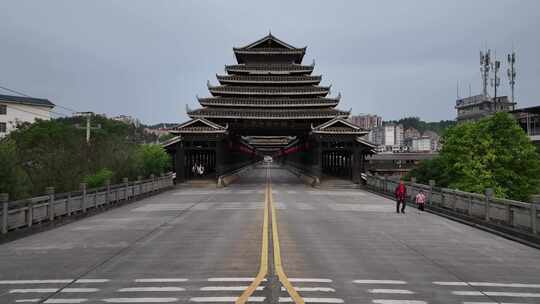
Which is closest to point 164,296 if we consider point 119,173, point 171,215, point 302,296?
point 302,296

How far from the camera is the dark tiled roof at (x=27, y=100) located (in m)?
86.2

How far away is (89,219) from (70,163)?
18.2 meters

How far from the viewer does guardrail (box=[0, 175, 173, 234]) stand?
15.1 meters

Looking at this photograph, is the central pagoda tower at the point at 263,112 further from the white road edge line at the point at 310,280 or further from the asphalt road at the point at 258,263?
the white road edge line at the point at 310,280

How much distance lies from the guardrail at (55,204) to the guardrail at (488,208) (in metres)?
15.7

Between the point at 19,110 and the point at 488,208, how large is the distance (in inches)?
3557

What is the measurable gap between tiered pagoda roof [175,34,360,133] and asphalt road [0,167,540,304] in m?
31.8

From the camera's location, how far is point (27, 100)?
301 ft

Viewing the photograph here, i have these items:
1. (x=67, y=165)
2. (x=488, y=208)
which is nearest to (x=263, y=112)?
(x=67, y=165)

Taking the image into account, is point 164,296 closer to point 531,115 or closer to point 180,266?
point 180,266

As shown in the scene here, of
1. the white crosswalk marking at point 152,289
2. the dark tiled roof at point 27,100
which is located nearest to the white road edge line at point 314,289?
the white crosswalk marking at point 152,289

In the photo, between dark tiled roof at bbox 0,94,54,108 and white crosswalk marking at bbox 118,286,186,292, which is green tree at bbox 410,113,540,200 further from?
dark tiled roof at bbox 0,94,54,108

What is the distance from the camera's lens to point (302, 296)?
26.1ft

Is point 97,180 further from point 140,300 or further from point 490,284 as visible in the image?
point 490,284
